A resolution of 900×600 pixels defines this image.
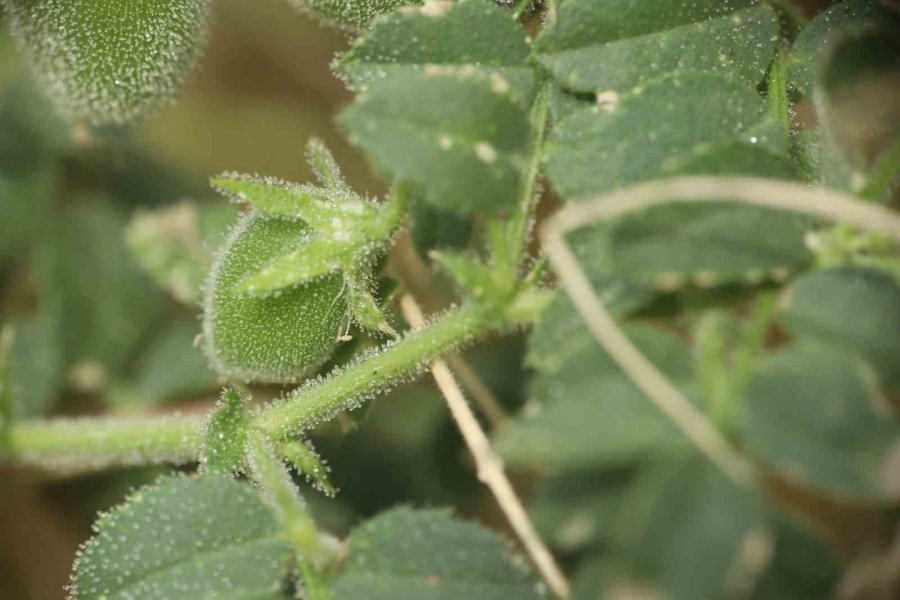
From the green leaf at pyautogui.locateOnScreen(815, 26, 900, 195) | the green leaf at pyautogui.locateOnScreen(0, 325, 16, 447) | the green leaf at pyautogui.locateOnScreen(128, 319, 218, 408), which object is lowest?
the green leaf at pyautogui.locateOnScreen(815, 26, 900, 195)

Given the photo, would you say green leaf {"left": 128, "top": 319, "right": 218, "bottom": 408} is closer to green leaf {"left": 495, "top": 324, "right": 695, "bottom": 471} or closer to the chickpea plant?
the chickpea plant

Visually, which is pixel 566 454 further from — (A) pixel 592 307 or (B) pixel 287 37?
(B) pixel 287 37

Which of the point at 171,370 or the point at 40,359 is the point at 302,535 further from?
the point at 40,359

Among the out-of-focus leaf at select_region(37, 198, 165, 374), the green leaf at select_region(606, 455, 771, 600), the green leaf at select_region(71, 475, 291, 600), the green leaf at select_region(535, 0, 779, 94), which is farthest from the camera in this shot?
the out-of-focus leaf at select_region(37, 198, 165, 374)

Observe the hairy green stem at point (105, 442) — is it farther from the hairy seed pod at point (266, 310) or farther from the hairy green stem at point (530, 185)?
the hairy green stem at point (530, 185)

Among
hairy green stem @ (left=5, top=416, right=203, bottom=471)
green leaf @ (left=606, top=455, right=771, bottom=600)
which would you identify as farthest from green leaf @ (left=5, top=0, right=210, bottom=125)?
green leaf @ (left=606, top=455, right=771, bottom=600)

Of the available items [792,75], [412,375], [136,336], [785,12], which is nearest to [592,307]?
[412,375]

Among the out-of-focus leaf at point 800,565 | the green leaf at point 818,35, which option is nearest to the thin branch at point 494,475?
the out-of-focus leaf at point 800,565

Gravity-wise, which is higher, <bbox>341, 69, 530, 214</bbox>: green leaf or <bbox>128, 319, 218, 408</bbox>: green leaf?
<bbox>128, 319, 218, 408</bbox>: green leaf

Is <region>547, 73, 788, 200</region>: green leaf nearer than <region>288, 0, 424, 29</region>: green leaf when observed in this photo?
Yes
